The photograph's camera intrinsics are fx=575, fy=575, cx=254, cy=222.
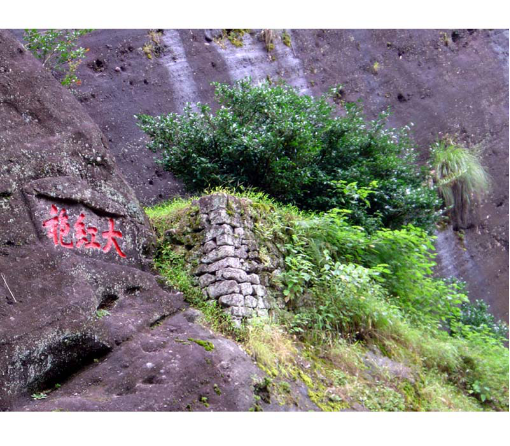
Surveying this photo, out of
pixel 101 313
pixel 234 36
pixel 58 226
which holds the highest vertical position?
pixel 234 36

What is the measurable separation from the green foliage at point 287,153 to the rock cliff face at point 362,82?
1.19 metres

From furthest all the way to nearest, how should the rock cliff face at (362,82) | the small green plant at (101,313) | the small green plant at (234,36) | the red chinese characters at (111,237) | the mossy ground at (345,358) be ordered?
the small green plant at (234,36) → the rock cliff face at (362,82) → the red chinese characters at (111,237) → the mossy ground at (345,358) → the small green plant at (101,313)

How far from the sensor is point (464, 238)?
35.6 feet

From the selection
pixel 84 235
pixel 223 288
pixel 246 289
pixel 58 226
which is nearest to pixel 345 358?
pixel 246 289

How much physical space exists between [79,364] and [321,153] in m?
Result: 4.78

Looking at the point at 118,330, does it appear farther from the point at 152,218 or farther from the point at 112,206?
the point at 152,218

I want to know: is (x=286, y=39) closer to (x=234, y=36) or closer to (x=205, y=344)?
(x=234, y=36)

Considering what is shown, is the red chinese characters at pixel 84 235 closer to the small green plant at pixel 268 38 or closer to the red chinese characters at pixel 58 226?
the red chinese characters at pixel 58 226

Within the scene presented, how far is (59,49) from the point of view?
25.7ft

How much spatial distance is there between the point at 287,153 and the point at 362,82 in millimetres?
5046

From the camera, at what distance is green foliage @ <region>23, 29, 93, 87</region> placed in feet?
25.3

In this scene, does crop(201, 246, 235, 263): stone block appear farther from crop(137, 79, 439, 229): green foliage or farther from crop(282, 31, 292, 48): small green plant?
crop(282, 31, 292, 48): small green plant

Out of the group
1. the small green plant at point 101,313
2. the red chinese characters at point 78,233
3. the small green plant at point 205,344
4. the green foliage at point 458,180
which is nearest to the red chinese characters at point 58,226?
the red chinese characters at point 78,233

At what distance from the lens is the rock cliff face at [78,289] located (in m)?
4.21
